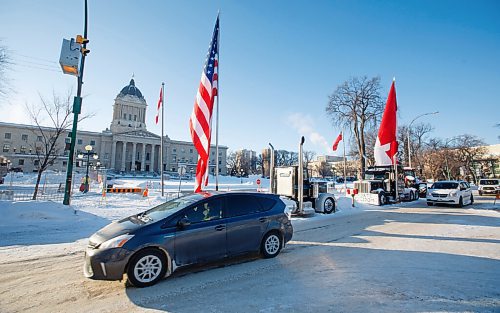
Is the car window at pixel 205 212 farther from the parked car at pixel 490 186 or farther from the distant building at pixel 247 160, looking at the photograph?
the distant building at pixel 247 160

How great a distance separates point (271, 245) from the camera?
20.0ft

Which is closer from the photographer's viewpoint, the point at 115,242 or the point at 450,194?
the point at 115,242

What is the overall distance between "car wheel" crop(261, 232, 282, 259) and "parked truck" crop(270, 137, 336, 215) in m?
6.40

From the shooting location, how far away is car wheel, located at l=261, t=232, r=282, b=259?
19.6 ft

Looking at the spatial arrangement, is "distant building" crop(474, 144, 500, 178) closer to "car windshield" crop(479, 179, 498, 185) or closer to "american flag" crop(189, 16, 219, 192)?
"car windshield" crop(479, 179, 498, 185)

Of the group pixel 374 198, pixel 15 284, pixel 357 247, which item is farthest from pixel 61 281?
pixel 374 198

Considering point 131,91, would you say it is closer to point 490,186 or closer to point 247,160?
point 247,160

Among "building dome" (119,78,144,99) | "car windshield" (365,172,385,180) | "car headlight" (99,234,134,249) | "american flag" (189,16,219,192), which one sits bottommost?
"car headlight" (99,234,134,249)

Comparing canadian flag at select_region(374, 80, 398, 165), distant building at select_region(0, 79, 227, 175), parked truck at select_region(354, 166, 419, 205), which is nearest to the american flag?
canadian flag at select_region(374, 80, 398, 165)

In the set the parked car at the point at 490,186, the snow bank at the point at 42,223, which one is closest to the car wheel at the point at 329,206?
the snow bank at the point at 42,223

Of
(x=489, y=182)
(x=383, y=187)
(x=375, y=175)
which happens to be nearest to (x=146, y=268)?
(x=383, y=187)

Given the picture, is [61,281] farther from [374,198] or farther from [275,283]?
[374,198]

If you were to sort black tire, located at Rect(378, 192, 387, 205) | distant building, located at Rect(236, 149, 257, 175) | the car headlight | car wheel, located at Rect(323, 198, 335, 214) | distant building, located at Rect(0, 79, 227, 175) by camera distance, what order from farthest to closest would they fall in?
distant building, located at Rect(236, 149, 257, 175) → distant building, located at Rect(0, 79, 227, 175) → black tire, located at Rect(378, 192, 387, 205) → car wheel, located at Rect(323, 198, 335, 214) → the car headlight

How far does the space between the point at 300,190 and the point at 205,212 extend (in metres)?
7.95
